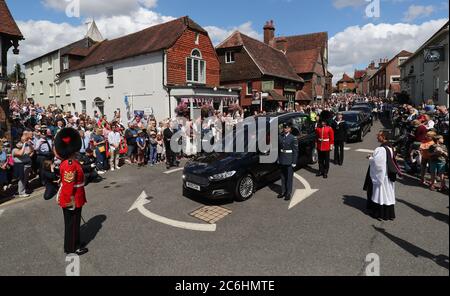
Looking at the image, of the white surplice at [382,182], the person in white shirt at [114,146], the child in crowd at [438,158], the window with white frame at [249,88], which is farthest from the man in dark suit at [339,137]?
the window with white frame at [249,88]

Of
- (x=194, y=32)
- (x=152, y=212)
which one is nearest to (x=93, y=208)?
(x=152, y=212)

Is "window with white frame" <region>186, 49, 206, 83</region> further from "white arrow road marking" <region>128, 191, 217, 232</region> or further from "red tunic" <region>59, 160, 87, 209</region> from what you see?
A: "red tunic" <region>59, 160, 87, 209</region>

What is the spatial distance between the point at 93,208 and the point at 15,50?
11191 mm

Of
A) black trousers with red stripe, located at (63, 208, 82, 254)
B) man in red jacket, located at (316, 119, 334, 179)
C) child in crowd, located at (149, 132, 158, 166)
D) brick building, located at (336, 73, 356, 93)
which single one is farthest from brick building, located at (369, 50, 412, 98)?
brick building, located at (336, 73, 356, 93)

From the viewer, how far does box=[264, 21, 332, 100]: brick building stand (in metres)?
38.1

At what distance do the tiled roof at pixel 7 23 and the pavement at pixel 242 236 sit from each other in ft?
30.2

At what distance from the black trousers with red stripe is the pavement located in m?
0.18

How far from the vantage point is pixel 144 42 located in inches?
957

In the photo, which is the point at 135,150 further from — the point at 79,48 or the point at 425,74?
the point at 79,48

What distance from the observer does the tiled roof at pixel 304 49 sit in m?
38.7

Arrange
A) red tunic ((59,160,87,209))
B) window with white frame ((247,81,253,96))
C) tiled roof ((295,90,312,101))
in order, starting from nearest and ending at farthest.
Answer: red tunic ((59,160,87,209))
window with white frame ((247,81,253,96))
tiled roof ((295,90,312,101))

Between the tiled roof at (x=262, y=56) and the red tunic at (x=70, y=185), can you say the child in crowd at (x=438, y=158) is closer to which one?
the red tunic at (x=70, y=185)

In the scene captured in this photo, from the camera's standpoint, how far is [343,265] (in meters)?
4.37
